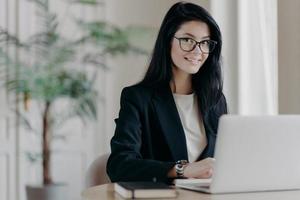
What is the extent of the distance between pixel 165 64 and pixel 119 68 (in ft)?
7.34

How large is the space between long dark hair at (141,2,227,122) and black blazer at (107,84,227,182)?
0.04 meters

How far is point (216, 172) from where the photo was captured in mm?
1569

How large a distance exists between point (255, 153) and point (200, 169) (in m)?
0.29

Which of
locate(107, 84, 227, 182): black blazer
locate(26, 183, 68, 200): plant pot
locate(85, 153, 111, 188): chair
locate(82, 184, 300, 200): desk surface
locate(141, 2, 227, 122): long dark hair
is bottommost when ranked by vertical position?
locate(26, 183, 68, 200): plant pot

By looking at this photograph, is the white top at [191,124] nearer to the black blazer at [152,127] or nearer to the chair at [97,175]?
the black blazer at [152,127]

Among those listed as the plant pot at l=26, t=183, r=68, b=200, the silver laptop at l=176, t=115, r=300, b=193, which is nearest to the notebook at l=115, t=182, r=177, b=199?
the silver laptop at l=176, t=115, r=300, b=193

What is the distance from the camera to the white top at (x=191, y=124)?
89.7 inches

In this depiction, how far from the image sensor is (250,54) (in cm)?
349

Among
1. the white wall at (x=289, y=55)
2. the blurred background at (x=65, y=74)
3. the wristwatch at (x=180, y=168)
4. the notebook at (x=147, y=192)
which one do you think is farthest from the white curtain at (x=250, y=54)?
the notebook at (x=147, y=192)

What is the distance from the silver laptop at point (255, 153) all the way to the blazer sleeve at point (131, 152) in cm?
31

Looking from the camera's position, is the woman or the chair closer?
the woman

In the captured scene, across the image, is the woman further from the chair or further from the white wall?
the white wall

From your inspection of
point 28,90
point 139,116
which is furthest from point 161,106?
point 28,90

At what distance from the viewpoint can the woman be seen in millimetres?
2230
